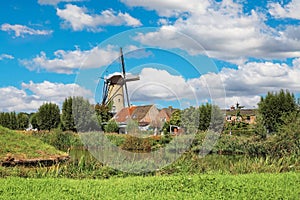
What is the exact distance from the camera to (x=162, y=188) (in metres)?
6.92

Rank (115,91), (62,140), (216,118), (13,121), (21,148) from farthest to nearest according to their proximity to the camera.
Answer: (13,121) < (62,140) < (115,91) < (21,148) < (216,118)

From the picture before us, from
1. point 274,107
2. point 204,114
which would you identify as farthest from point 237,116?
point 204,114

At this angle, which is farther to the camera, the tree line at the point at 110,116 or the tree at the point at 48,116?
the tree at the point at 48,116

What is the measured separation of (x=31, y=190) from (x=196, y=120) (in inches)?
220

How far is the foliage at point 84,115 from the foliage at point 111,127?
163 cm

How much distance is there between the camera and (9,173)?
27.6 ft

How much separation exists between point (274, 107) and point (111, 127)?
45.4 feet

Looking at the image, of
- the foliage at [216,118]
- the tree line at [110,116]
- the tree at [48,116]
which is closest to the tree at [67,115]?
the tree line at [110,116]

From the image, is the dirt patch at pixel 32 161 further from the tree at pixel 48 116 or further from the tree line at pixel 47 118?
the tree at pixel 48 116

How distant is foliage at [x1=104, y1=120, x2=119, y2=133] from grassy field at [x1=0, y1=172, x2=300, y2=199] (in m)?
5.97

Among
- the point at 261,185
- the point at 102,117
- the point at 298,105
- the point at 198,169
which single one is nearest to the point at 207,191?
the point at 261,185

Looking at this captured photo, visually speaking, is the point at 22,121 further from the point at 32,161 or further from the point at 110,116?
the point at 32,161

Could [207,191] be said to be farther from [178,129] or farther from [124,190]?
[178,129]

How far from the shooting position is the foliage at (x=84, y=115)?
10552 mm
